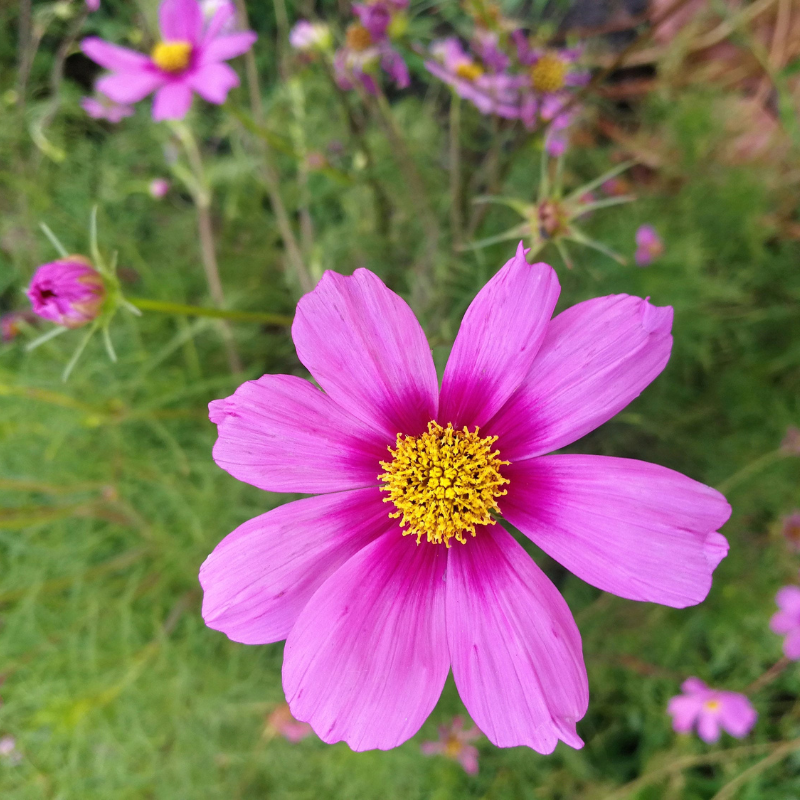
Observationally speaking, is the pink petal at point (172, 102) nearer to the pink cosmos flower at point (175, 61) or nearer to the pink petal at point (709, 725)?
the pink cosmos flower at point (175, 61)

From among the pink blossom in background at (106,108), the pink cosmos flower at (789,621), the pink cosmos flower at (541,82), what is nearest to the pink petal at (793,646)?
the pink cosmos flower at (789,621)

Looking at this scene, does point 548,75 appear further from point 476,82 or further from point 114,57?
point 114,57

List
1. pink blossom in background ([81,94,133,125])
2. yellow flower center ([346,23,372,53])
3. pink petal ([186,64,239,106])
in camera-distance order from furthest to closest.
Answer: pink blossom in background ([81,94,133,125]) → yellow flower center ([346,23,372,53]) → pink petal ([186,64,239,106])

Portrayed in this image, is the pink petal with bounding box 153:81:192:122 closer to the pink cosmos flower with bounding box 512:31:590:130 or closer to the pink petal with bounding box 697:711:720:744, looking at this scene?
the pink cosmos flower with bounding box 512:31:590:130

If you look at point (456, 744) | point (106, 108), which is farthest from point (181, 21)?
point (456, 744)

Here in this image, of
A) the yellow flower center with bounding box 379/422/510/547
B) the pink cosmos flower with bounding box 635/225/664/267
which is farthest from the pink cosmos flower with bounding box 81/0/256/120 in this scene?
the pink cosmos flower with bounding box 635/225/664/267

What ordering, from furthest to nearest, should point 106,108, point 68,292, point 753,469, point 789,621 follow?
point 106,108 < point 753,469 < point 789,621 < point 68,292
